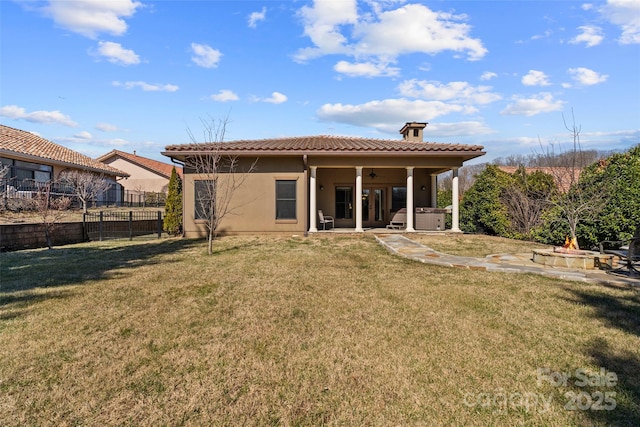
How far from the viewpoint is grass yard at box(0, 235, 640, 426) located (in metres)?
2.41

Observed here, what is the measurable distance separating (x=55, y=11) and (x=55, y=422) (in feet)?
38.0

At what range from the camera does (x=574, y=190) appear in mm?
10086

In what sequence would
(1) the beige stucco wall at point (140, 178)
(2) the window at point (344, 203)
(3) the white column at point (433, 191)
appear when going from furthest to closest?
1. (1) the beige stucco wall at point (140, 178)
2. (2) the window at point (344, 203)
3. (3) the white column at point (433, 191)

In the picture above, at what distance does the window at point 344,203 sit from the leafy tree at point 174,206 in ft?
22.2

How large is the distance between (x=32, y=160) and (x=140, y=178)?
564 inches

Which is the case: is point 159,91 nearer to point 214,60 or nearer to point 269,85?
point 214,60

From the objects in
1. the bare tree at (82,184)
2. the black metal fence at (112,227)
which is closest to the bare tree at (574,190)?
the black metal fence at (112,227)

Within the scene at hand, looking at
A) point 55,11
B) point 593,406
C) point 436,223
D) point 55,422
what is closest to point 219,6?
point 55,11

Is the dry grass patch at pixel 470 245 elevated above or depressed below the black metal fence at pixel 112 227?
below

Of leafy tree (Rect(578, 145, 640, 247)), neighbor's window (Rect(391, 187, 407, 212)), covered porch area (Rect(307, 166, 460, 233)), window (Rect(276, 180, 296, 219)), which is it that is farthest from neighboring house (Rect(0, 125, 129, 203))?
leafy tree (Rect(578, 145, 640, 247))

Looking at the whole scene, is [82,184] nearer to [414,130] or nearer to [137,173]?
[137,173]

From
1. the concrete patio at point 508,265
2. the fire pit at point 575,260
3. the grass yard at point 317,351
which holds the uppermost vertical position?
the fire pit at point 575,260

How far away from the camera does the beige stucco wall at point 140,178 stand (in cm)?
3250

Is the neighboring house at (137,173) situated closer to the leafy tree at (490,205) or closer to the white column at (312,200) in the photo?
the white column at (312,200)
